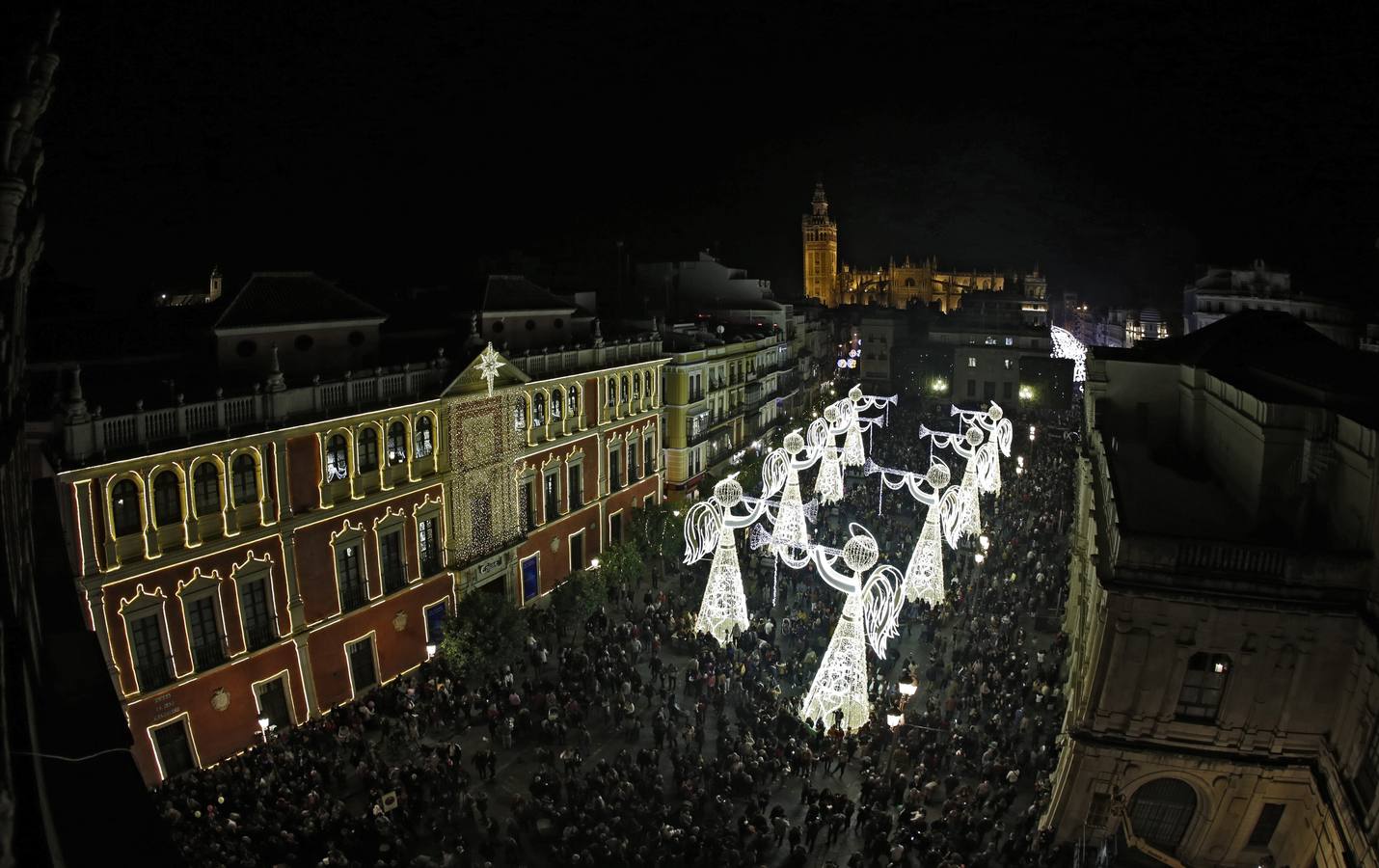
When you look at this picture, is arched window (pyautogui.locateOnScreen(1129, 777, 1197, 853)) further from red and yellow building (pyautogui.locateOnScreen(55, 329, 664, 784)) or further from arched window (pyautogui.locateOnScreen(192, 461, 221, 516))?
arched window (pyautogui.locateOnScreen(192, 461, 221, 516))

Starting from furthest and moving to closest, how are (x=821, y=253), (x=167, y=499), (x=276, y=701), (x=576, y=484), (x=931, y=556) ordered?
(x=821, y=253) → (x=576, y=484) → (x=931, y=556) → (x=276, y=701) → (x=167, y=499)

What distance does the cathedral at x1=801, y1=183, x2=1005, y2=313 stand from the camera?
469ft

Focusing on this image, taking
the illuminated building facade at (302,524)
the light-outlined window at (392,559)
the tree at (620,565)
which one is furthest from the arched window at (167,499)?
the tree at (620,565)

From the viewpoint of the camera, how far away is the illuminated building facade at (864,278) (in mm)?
142875

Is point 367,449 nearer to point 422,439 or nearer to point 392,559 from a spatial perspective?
point 422,439

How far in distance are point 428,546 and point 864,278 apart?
5166 inches

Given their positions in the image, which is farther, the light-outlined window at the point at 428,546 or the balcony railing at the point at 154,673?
the light-outlined window at the point at 428,546

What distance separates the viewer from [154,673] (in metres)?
21.1

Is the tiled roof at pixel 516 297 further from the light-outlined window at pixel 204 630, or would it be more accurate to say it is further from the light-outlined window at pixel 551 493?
the light-outlined window at pixel 204 630

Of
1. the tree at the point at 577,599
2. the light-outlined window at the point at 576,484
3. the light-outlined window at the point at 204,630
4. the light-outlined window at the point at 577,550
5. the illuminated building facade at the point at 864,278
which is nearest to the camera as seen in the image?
the light-outlined window at the point at 204,630

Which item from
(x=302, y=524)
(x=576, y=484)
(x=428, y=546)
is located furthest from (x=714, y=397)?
(x=302, y=524)

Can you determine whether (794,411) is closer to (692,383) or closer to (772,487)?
(692,383)

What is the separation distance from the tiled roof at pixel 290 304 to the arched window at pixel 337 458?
3.99 meters

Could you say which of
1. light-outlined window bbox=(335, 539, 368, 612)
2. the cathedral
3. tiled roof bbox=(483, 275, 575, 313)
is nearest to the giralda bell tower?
the cathedral
